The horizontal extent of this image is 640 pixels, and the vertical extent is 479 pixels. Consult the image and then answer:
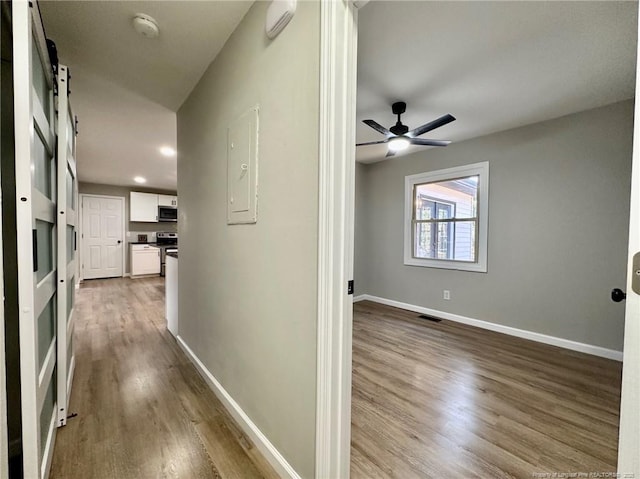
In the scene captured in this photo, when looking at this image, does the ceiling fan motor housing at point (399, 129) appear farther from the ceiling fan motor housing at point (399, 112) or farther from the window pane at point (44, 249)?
the window pane at point (44, 249)

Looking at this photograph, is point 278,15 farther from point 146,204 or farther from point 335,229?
point 146,204

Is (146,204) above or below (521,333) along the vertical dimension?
above

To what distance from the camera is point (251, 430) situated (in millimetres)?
1510

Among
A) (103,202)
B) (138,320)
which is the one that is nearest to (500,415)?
(138,320)

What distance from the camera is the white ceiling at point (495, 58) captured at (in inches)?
59.4

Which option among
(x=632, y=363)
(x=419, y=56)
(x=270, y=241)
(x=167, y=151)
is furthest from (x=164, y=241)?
(x=632, y=363)

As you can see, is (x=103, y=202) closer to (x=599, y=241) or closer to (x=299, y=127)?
(x=299, y=127)

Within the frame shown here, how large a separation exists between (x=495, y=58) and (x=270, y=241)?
2.01m

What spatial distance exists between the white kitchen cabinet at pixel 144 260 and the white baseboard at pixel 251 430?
5.64 m

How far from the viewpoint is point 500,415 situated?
1.76 meters

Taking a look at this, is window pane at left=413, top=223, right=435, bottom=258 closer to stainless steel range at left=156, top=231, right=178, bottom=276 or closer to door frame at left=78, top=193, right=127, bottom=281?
stainless steel range at left=156, top=231, right=178, bottom=276

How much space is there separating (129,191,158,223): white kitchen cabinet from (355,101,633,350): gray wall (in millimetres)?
6723

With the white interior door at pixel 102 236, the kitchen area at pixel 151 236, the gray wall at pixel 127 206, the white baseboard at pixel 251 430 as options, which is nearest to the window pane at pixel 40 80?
the white baseboard at pixel 251 430

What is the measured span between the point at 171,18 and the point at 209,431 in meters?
2.40
